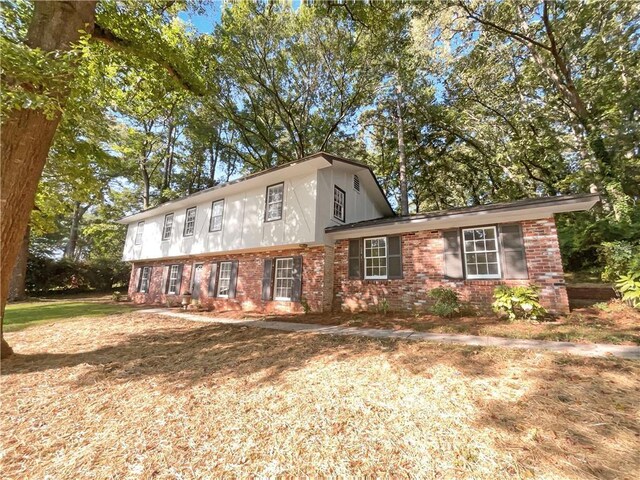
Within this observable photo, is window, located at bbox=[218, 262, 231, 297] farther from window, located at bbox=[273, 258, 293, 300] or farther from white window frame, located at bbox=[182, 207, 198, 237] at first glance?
window, located at bbox=[273, 258, 293, 300]

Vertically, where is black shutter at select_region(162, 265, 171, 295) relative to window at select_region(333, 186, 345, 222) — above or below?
below

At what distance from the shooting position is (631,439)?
8.16ft

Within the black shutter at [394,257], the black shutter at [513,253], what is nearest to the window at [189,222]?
the black shutter at [394,257]

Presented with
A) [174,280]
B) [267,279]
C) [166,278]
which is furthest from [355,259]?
[166,278]

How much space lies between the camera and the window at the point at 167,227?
53.1 feet

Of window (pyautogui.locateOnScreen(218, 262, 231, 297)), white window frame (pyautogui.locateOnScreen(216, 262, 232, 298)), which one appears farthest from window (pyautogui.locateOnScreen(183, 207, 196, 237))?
window (pyautogui.locateOnScreen(218, 262, 231, 297))

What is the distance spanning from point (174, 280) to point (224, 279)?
14.7ft

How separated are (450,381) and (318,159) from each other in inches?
313

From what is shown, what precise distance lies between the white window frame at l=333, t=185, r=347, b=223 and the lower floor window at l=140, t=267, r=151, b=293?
13.8m

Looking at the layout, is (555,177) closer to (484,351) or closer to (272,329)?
(484,351)

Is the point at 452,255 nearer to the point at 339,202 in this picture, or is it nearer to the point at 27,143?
the point at 339,202

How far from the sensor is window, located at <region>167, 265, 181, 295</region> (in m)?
15.6

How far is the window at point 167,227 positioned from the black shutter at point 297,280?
9360 millimetres

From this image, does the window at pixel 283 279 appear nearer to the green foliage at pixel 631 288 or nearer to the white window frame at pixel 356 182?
the white window frame at pixel 356 182
